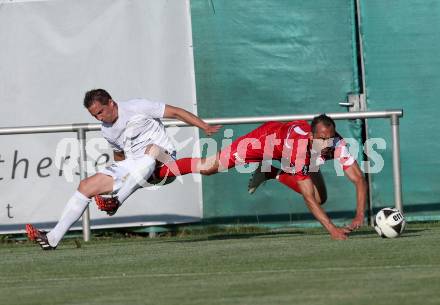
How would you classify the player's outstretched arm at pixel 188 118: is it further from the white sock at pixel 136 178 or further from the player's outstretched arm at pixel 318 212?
the player's outstretched arm at pixel 318 212

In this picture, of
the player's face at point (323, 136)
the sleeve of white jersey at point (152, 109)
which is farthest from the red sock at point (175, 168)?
the player's face at point (323, 136)

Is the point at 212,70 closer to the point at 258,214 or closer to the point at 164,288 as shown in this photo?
the point at 258,214

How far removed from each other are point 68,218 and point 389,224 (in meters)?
2.87

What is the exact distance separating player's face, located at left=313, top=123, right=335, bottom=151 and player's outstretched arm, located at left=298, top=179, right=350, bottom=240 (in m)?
0.36

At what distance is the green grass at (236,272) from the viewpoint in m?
7.37

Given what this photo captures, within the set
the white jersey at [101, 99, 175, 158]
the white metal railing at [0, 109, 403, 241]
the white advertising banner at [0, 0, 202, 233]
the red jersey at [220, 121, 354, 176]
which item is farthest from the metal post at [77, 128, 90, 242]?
the red jersey at [220, 121, 354, 176]

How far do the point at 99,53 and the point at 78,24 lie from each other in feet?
1.32

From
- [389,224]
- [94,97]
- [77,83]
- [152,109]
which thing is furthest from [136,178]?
[77,83]

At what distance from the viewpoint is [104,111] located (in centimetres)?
1139

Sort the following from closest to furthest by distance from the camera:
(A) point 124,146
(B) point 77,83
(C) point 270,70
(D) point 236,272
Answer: (D) point 236,272 < (A) point 124,146 < (C) point 270,70 < (B) point 77,83

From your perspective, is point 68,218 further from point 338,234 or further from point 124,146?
point 338,234

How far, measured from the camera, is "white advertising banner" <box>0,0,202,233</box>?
13.5 m

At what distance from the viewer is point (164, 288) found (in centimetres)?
791

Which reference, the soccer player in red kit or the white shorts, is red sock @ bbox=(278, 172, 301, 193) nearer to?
the soccer player in red kit
